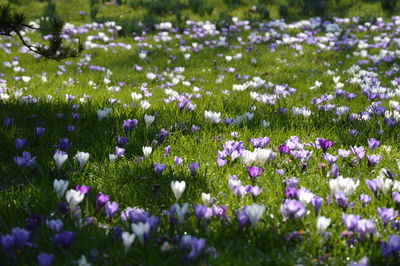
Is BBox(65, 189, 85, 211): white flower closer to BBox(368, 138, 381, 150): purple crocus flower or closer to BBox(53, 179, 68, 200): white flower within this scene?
BBox(53, 179, 68, 200): white flower

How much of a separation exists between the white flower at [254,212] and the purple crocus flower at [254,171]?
68cm

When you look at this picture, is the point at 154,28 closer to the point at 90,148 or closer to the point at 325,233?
the point at 90,148

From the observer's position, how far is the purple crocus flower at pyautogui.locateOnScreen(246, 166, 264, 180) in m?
3.17

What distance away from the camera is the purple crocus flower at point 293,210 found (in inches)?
103

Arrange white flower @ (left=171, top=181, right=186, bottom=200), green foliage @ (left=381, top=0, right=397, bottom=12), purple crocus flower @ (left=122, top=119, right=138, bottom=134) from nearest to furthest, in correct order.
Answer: white flower @ (left=171, top=181, right=186, bottom=200) < purple crocus flower @ (left=122, top=119, right=138, bottom=134) < green foliage @ (left=381, top=0, right=397, bottom=12)

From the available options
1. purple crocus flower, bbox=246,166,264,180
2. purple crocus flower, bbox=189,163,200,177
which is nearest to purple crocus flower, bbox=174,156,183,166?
purple crocus flower, bbox=189,163,200,177

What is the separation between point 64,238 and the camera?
2.29m

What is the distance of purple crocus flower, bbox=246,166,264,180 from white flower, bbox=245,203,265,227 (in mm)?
682

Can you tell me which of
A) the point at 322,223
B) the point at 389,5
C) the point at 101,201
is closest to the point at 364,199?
the point at 322,223

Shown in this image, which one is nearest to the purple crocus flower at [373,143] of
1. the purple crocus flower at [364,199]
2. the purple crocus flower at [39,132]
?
the purple crocus flower at [364,199]

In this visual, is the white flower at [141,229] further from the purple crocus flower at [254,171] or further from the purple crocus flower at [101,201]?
the purple crocus flower at [254,171]

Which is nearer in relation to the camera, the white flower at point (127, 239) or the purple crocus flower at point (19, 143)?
the white flower at point (127, 239)

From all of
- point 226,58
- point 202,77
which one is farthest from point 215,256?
point 226,58

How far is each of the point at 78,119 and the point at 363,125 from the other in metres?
3.56
